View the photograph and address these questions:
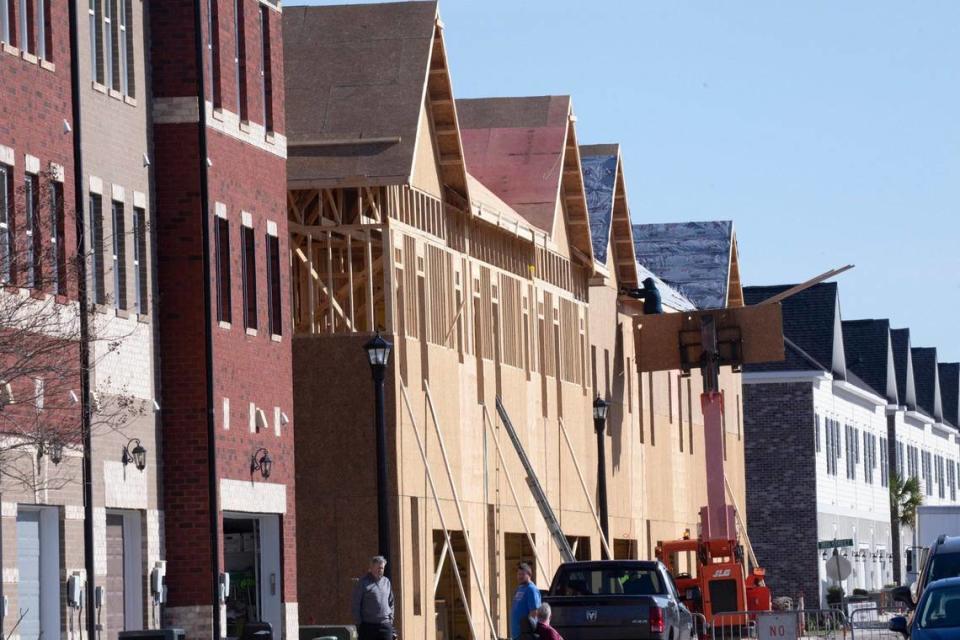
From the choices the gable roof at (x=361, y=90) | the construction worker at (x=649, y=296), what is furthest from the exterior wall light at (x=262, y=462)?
the construction worker at (x=649, y=296)

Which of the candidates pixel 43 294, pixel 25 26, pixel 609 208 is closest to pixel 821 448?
pixel 609 208

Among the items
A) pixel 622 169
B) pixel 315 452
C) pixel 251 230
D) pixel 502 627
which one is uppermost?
pixel 622 169

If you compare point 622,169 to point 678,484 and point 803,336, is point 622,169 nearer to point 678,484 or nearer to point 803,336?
point 678,484

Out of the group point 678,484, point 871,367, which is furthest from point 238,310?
point 871,367

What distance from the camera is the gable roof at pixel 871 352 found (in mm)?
84312

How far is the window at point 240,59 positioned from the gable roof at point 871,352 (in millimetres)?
55532

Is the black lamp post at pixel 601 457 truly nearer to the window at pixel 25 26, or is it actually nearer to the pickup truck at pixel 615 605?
the pickup truck at pixel 615 605

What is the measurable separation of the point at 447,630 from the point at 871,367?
4605 centimetres

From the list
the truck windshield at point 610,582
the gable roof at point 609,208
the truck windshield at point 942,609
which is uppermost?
the gable roof at point 609,208

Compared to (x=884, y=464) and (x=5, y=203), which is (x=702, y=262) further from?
(x=5, y=203)

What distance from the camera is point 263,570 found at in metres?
32.4

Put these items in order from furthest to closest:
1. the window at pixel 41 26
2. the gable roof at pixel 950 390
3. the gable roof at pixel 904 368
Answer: the gable roof at pixel 950 390
the gable roof at pixel 904 368
the window at pixel 41 26

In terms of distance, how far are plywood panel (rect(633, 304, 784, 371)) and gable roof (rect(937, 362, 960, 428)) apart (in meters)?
50.6

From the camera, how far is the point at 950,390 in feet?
342
